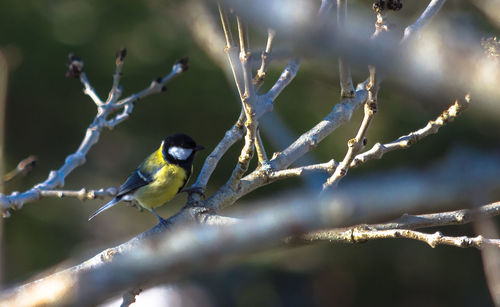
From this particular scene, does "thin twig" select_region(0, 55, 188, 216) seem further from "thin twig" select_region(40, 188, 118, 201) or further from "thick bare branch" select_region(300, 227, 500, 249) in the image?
"thick bare branch" select_region(300, 227, 500, 249)

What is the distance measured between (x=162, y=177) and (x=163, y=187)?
0.05 m

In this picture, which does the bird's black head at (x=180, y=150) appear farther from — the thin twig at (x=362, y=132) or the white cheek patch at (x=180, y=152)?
the thin twig at (x=362, y=132)

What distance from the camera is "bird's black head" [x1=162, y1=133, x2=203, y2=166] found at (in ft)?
7.93

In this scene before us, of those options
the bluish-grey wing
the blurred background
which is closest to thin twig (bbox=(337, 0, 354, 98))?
the bluish-grey wing

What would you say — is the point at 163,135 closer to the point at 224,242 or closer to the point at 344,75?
the point at 344,75

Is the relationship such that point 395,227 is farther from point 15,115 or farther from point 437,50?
point 15,115

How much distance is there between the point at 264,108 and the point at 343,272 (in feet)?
9.16

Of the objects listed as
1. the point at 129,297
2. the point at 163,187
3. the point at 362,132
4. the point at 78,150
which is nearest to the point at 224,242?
the point at 362,132

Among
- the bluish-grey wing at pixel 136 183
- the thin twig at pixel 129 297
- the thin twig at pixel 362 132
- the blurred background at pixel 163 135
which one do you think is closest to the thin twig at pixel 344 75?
the thin twig at pixel 362 132

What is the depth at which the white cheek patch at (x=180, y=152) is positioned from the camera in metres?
2.42

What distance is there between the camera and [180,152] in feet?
7.95

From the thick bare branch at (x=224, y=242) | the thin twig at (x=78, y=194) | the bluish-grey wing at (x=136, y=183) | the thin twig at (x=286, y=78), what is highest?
the bluish-grey wing at (x=136, y=183)

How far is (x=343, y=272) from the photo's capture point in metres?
3.90

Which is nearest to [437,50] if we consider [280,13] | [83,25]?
[280,13]
